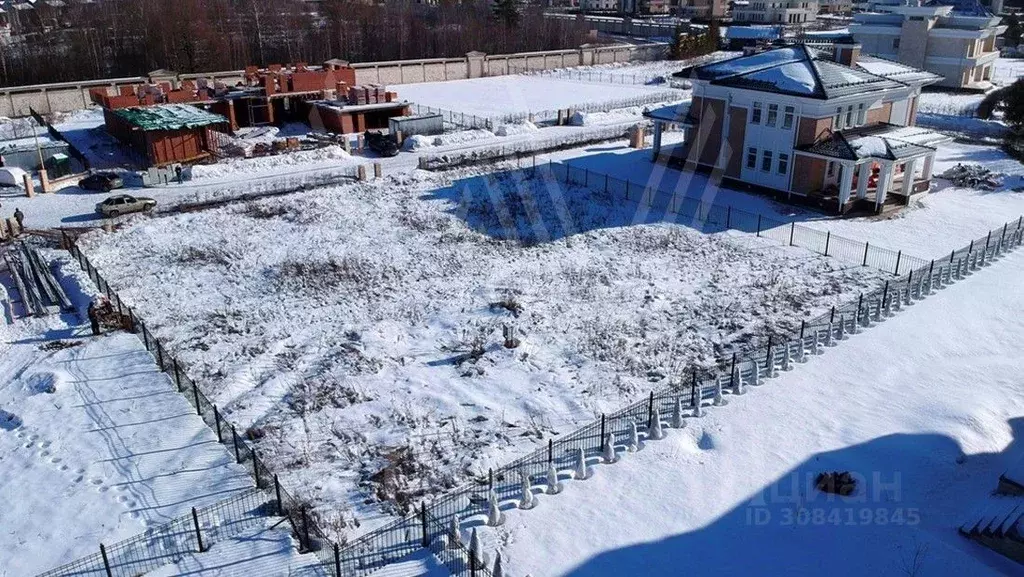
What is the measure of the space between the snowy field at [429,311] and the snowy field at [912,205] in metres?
4.32

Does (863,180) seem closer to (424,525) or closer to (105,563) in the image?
(424,525)

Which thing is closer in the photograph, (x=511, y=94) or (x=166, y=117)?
(x=166, y=117)

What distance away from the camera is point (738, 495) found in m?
17.6

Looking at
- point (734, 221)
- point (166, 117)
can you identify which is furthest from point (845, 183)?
point (166, 117)

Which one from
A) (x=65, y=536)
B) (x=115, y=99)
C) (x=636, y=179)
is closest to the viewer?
(x=65, y=536)

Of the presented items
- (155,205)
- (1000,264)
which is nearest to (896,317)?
(1000,264)

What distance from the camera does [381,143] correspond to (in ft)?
165

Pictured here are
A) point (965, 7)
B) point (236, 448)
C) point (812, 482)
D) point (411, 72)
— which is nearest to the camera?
point (812, 482)

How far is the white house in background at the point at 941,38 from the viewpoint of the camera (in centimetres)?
7375

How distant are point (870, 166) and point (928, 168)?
503 centimetres

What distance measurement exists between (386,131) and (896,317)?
3955cm

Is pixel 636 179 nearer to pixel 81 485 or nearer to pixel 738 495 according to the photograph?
pixel 738 495

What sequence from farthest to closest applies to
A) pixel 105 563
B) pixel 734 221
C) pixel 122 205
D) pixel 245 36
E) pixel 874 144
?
pixel 245 36
pixel 874 144
pixel 122 205
pixel 734 221
pixel 105 563

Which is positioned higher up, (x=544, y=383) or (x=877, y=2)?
(x=877, y=2)
